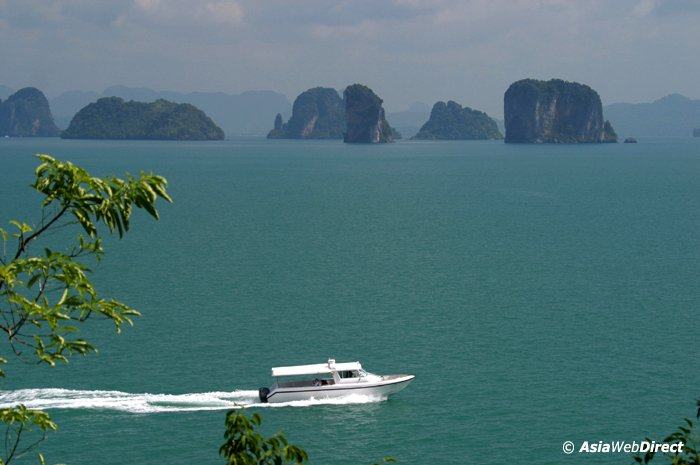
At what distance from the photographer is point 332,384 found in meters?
56.4

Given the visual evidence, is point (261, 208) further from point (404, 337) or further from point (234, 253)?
point (404, 337)

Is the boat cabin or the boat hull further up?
the boat cabin

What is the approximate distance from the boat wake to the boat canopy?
1.79 metres

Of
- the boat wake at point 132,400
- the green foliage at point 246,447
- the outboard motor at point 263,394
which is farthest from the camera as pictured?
the outboard motor at point 263,394

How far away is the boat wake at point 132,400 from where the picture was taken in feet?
174

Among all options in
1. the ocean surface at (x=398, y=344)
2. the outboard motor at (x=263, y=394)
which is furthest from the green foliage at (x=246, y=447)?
the outboard motor at (x=263, y=394)

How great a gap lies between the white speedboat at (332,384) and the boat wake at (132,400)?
54 centimetres

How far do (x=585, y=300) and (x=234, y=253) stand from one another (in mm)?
44345

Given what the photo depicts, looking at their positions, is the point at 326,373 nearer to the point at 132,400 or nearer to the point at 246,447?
the point at 132,400

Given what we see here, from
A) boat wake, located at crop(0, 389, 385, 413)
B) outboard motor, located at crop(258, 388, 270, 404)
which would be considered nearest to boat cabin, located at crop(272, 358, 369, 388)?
outboard motor, located at crop(258, 388, 270, 404)

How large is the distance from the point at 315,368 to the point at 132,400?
11.1m

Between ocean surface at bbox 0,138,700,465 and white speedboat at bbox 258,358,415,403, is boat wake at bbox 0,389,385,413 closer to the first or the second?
ocean surface at bbox 0,138,700,465

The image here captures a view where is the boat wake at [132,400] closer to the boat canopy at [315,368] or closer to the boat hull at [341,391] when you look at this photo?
the boat hull at [341,391]

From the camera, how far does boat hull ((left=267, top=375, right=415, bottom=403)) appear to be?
5544cm
